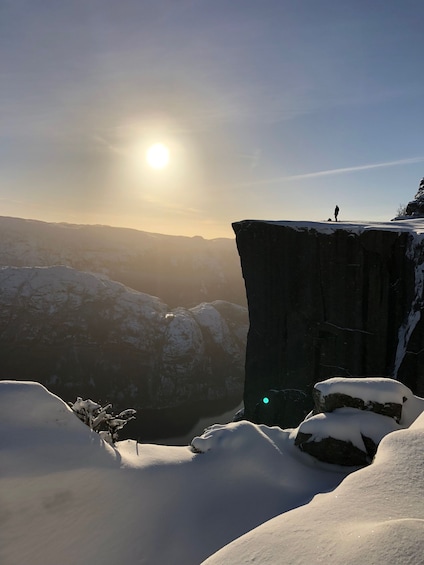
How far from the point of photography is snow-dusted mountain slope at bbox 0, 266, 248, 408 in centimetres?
7138

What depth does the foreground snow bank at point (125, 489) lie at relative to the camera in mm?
6793

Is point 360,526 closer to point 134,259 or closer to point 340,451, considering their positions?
point 340,451

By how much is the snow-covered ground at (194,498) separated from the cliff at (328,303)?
1581 centimetres

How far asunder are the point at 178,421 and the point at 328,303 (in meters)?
44.2

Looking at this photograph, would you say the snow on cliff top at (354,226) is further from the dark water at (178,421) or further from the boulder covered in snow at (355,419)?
the dark water at (178,421)

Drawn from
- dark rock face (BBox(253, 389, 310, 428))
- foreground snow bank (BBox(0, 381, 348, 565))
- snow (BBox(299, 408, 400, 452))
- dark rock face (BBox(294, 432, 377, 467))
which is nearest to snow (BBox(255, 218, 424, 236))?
dark rock face (BBox(253, 389, 310, 428))

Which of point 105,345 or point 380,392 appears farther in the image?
point 105,345

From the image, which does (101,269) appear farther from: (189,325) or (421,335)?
(421,335)

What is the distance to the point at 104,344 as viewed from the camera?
7469cm

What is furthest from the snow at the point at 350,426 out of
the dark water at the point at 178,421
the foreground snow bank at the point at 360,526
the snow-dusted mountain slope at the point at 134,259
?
the snow-dusted mountain slope at the point at 134,259

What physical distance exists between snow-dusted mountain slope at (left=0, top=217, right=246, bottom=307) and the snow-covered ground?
114479 millimetres

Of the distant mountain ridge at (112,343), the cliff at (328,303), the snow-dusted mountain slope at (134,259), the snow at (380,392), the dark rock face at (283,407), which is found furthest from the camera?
the snow-dusted mountain slope at (134,259)

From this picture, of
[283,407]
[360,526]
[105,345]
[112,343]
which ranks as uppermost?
[360,526]

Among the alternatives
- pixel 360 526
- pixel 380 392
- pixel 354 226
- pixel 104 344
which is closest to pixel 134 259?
pixel 104 344
